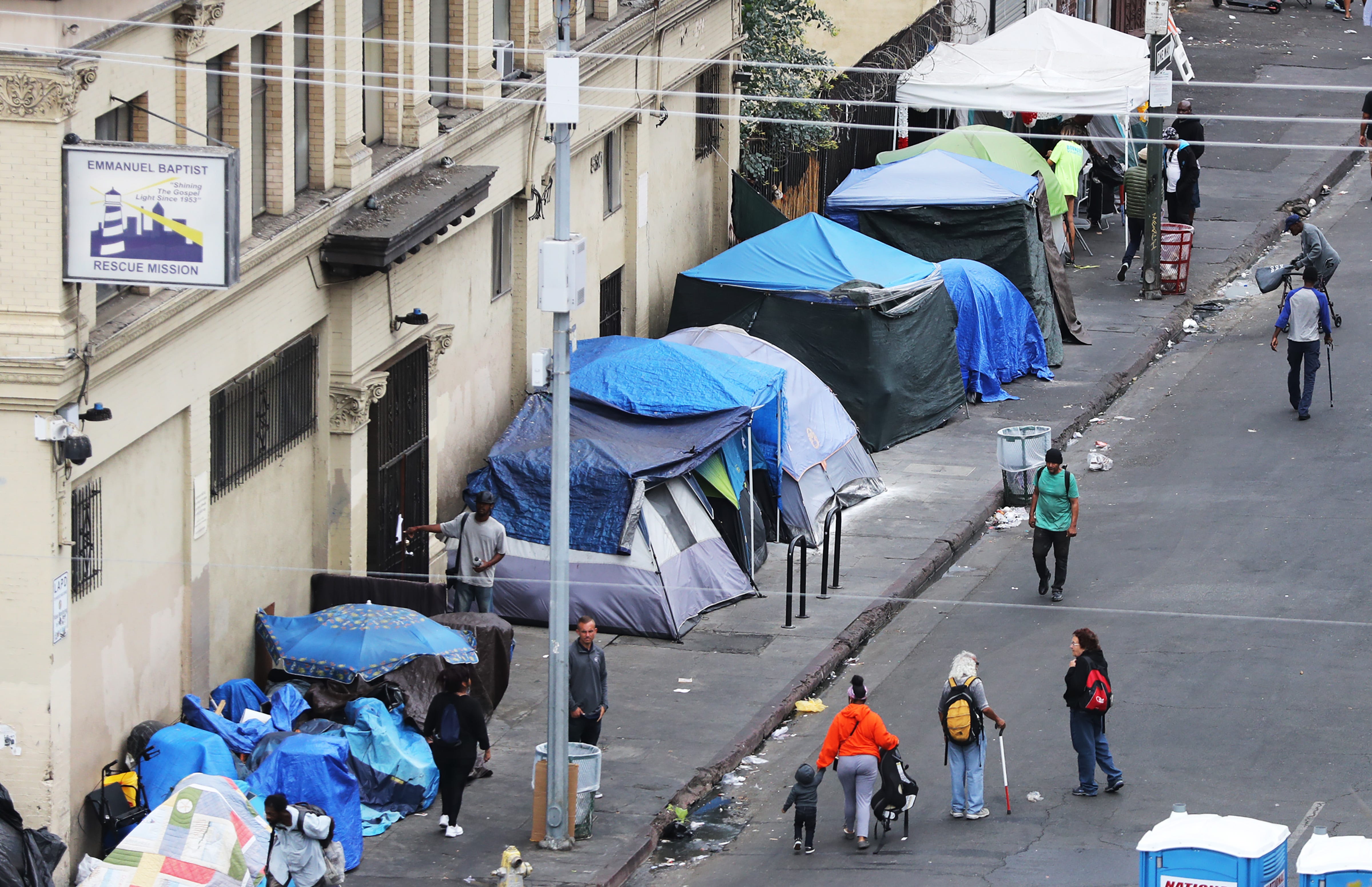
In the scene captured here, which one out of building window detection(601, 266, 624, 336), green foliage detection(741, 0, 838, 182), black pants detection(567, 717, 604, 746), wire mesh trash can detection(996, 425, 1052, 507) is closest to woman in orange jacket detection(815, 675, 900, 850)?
black pants detection(567, 717, 604, 746)

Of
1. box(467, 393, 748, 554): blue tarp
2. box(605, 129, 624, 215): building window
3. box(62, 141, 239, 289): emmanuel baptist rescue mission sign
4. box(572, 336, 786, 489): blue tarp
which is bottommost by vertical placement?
box(467, 393, 748, 554): blue tarp

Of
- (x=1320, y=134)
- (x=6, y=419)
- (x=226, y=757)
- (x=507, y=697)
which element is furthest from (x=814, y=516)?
(x=1320, y=134)

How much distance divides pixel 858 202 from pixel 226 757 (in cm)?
1558

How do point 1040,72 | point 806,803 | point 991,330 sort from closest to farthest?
point 806,803 < point 991,330 < point 1040,72

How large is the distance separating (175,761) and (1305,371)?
594 inches

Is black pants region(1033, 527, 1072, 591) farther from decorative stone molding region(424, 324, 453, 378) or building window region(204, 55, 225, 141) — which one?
building window region(204, 55, 225, 141)

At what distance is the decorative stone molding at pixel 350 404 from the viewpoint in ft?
58.1

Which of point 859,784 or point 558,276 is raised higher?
point 558,276

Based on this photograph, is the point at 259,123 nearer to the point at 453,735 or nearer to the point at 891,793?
the point at 453,735

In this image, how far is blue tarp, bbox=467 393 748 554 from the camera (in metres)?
19.4

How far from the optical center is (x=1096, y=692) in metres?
15.5

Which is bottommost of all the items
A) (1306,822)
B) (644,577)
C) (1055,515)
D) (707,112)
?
(1306,822)

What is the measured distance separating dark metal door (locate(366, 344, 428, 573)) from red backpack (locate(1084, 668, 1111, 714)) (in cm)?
639

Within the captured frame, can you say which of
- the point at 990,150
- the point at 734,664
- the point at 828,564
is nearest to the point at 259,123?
the point at 734,664
